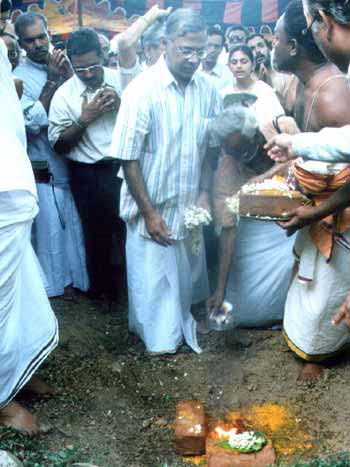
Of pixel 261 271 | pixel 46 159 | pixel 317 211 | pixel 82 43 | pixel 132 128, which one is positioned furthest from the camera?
pixel 46 159

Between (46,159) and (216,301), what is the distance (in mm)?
1950

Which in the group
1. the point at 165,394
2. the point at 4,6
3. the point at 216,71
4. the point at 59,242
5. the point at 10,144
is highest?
the point at 4,6

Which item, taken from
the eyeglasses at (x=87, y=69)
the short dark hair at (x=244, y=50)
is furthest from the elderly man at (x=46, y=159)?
the short dark hair at (x=244, y=50)

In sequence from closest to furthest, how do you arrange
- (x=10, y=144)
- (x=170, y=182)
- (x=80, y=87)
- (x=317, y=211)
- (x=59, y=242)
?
(x=10, y=144), (x=317, y=211), (x=170, y=182), (x=80, y=87), (x=59, y=242)

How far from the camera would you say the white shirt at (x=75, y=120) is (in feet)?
15.7

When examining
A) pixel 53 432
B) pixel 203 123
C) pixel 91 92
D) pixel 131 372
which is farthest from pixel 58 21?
pixel 53 432

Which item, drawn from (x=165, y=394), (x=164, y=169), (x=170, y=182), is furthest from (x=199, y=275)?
(x=165, y=394)

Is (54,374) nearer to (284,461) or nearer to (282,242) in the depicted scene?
(284,461)

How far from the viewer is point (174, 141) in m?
4.17

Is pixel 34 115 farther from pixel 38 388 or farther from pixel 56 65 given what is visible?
pixel 38 388

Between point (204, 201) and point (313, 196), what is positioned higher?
point (313, 196)

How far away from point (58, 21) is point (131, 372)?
361 inches

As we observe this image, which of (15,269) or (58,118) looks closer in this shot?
(15,269)

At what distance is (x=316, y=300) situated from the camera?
3.75 metres
